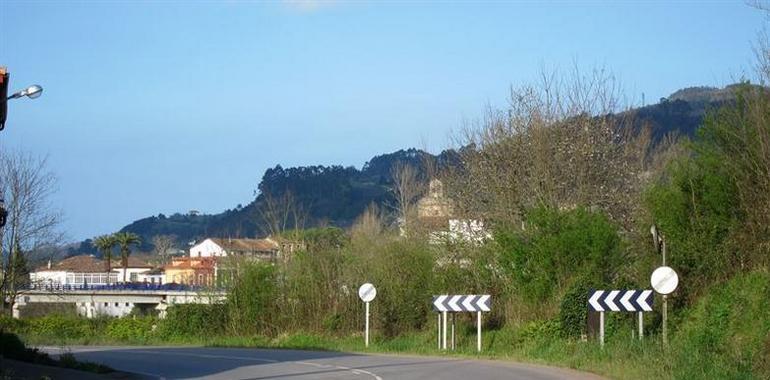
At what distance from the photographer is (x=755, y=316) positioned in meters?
26.9

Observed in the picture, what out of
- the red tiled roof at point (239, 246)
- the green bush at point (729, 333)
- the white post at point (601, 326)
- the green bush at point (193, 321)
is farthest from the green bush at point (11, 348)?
the red tiled roof at point (239, 246)

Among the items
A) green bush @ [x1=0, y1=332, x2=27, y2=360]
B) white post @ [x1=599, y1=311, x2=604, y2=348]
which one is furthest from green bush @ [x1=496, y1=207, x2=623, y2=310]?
green bush @ [x1=0, y1=332, x2=27, y2=360]

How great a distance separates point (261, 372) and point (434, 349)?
38.0ft

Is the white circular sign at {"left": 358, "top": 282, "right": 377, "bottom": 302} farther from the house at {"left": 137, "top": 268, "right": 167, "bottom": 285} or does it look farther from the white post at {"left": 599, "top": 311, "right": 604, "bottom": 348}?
the house at {"left": 137, "top": 268, "right": 167, "bottom": 285}

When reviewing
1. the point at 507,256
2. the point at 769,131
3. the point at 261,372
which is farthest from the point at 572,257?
the point at 261,372

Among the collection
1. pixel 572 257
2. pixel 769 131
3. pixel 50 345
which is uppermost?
pixel 769 131

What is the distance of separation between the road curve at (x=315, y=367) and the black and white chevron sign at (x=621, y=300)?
12.2ft

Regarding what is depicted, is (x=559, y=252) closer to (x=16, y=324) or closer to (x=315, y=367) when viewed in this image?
(x=315, y=367)

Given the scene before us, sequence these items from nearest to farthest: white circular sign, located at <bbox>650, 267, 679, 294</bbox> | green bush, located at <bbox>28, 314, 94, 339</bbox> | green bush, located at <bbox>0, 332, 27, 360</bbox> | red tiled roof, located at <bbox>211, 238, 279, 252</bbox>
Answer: green bush, located at <bbox>0, 332, 27, 360</bbox> < white circular sign, located at <bbox>650, 267, 679, 294</bbox> < green bush, located at <bbox>28, 314, 94, 339</bbox> < red tiled roof, located at <bbox>211, 238, 279, 252</bbox>

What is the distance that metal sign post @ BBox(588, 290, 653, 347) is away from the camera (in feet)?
102

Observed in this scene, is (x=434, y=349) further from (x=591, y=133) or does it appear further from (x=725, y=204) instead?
(x=591, y=133)

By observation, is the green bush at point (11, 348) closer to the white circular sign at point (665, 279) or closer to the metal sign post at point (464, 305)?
the metal sign post at point (464, 305)

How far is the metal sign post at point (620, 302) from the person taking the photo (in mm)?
31031

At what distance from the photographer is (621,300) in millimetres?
31703
